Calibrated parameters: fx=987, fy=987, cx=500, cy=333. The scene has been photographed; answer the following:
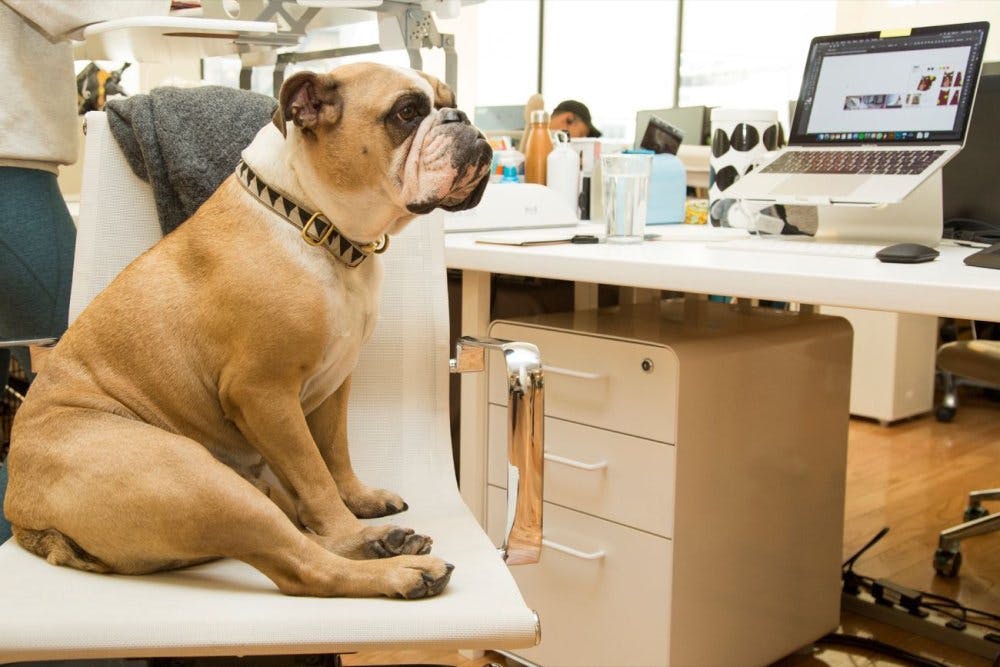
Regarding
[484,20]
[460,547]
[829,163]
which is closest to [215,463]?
[460,547]

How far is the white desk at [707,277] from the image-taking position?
1076mm

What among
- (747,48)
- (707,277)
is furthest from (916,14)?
(707,277)

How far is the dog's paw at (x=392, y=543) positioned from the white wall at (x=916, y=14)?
5.11m

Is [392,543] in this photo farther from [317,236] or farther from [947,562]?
[947,562]

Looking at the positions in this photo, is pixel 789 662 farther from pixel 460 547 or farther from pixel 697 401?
pixel 460 547

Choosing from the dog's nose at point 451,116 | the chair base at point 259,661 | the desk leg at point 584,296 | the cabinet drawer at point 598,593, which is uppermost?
the dog's nose at point 451,116

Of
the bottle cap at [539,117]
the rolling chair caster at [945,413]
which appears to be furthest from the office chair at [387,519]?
the rolling chair caster at [945,413]

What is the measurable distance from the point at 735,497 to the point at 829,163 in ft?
1.95

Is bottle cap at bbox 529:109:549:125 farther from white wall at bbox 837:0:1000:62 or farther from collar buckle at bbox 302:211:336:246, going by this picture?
white wall at bbox 837:0:1000:62

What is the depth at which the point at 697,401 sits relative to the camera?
155cm

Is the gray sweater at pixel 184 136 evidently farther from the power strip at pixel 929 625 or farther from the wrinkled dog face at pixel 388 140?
the power strip at pixel 929 625

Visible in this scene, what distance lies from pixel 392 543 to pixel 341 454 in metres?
0.22

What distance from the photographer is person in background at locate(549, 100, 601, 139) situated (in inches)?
127

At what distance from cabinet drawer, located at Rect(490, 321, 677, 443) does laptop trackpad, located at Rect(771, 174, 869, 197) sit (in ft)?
1.17
